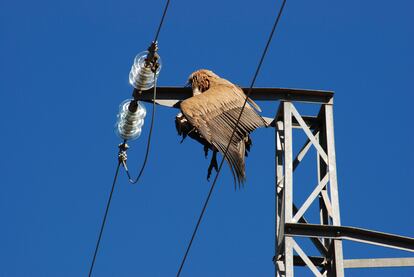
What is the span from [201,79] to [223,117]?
1.07m

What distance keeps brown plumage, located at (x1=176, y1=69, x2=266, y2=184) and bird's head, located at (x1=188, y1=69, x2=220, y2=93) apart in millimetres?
290

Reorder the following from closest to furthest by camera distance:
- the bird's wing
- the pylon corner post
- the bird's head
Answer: the pylon corner post, the bird's wing, the bird's head

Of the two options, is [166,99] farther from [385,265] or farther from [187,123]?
[385,265]

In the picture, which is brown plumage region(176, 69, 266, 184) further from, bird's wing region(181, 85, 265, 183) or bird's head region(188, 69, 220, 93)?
bird's head region(188, 69, 220, 93)

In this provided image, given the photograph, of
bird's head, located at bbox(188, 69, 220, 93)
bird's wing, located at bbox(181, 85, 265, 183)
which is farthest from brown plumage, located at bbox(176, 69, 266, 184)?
bird's head, located at bbox(188, 69, 220, 93)

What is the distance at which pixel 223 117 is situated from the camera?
1115cm

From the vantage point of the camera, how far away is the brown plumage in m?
10.5

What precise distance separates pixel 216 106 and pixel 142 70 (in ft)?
3.18

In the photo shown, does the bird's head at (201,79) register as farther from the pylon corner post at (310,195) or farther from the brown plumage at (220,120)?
the pylon corner post at (310,195)

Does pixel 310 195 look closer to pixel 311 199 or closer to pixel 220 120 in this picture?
pixel 311 199

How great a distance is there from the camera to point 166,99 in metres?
11.5

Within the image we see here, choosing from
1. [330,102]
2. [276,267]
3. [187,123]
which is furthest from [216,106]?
[276,267]

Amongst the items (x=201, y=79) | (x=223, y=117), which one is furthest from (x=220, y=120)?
(x=201, y=79)

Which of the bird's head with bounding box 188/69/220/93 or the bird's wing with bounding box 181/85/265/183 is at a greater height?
the bird's head with bounding box 188/69/220/93
